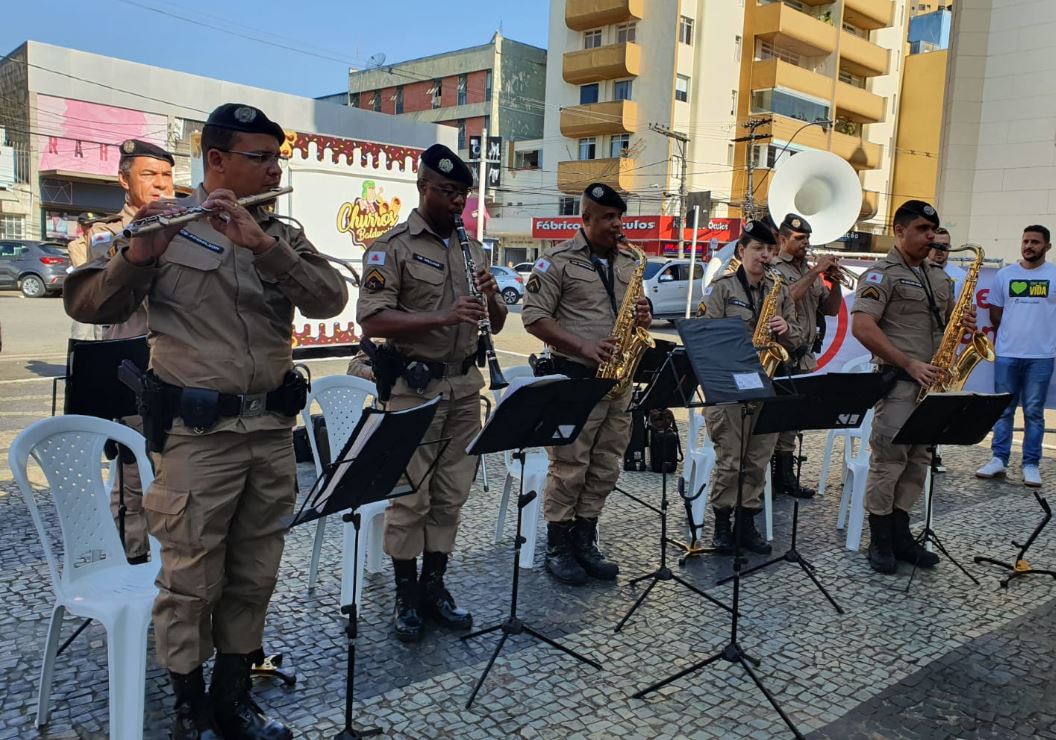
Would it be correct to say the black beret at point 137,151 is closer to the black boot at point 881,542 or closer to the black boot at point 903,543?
the black boot at point 881,542

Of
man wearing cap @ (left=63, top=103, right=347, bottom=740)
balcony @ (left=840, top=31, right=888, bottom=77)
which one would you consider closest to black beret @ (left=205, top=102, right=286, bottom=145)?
man wearing cap @ (left=63, top=103, right=347, bottom=740)

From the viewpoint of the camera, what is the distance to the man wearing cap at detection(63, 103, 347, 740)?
2.60 m

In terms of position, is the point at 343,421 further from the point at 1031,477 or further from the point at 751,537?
the point at 1031,477

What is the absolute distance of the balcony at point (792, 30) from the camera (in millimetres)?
35719

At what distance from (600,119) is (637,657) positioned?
120 feet

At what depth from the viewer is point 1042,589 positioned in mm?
4559

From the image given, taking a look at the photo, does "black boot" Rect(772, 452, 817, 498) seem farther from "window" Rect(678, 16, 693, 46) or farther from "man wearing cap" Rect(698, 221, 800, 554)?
"window" Rect(678, 16, 693, 46)

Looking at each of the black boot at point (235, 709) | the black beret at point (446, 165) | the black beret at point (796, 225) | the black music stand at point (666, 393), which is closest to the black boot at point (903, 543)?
the black music stand at point (666, 393)

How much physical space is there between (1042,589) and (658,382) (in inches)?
105

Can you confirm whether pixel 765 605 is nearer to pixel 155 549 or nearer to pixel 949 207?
pixel 155 549

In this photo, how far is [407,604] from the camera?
371 centimetres

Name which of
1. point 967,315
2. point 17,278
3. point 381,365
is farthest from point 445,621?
point 17,278

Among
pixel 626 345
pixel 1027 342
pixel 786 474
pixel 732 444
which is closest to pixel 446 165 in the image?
pixel 626 345

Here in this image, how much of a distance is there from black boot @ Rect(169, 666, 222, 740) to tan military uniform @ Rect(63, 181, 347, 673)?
80mm
